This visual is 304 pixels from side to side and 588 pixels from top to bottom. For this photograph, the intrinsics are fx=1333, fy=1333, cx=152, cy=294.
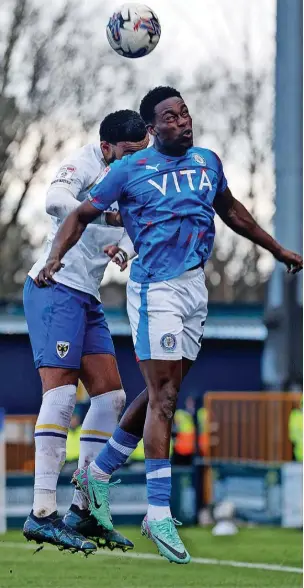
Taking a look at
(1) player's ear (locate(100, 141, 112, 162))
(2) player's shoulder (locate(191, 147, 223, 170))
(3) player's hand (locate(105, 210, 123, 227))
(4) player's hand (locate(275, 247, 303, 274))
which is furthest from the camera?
(1) player's ear (locate(100, 141, 112, 162))

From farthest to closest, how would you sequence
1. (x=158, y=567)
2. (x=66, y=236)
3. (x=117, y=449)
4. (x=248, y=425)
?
(x=248, y=425), (x=158, y=567), (x=117, y=449), (x=66, y=236)

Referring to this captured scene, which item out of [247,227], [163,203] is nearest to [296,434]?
[247,227]

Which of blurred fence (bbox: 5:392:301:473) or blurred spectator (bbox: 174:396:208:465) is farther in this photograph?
blurred fence (bbox: 5:392:301:473)

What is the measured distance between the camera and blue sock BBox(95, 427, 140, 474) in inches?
336

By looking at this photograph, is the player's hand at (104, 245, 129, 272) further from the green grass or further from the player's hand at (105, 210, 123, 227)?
the green grass

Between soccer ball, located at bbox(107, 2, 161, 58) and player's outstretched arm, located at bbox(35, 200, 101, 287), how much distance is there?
1.32 meters

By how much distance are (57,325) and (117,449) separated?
90cm

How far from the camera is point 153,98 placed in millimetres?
8227

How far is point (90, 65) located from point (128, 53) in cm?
1890

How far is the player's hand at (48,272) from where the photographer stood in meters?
8.06

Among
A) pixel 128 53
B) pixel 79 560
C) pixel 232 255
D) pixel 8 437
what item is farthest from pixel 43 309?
pixel 232 255

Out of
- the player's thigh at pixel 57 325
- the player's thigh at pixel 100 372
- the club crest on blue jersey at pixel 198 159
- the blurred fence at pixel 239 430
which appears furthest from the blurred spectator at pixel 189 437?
the club crest on blue jersey at pixel 198 159

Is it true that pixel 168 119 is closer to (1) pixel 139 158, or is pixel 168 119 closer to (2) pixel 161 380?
(1) pixel 139 158

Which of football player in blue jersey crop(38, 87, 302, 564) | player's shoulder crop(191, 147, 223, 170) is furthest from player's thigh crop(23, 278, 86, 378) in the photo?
player's shoulder crop(191, 147, 223, 170)
